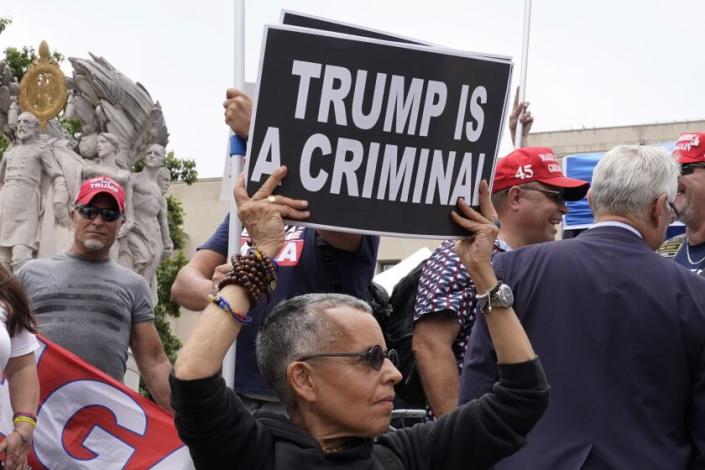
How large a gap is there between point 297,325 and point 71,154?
625 inches

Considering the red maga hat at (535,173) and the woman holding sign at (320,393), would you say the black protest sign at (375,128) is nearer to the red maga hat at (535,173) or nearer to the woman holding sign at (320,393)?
the woman holding sign at (320,393)

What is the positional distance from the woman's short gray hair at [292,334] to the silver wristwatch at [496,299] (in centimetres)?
34

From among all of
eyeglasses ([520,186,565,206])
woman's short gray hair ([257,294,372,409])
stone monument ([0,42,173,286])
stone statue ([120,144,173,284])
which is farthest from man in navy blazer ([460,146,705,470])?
stone statue ([120,144,173,284])

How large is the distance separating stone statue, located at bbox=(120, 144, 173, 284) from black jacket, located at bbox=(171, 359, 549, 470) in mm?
15984

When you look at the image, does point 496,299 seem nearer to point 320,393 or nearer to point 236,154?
point 320,393

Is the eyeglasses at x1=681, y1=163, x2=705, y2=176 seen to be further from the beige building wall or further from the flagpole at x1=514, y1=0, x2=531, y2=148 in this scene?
the beige building wall

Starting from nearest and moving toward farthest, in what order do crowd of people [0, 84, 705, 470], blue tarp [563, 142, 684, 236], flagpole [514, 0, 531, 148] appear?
crowd of people [0, 84, 705, 470] < flagpole [514, 0, 531, 148] < blue tarp [563, 142, 684, 236]

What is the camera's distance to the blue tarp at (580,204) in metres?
8.14

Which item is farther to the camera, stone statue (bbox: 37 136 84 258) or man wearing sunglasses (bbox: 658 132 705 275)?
stone statue (bbox: 37 136 84 258)

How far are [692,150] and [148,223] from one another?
14790 millimetres

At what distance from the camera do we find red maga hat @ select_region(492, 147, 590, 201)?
564 centimetres

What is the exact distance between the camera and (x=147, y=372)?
6699 mm

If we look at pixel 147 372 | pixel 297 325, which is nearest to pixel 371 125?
pixel 297 325

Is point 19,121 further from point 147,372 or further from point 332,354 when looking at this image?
point 332,354
